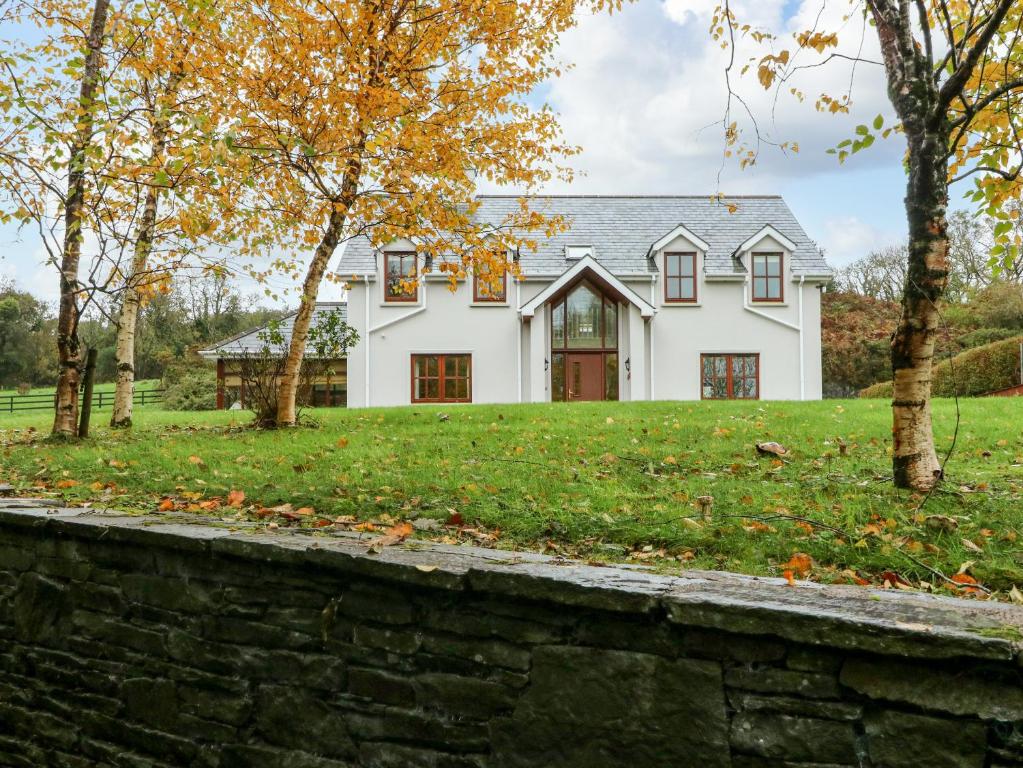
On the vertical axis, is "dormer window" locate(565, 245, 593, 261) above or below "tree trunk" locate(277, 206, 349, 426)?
above

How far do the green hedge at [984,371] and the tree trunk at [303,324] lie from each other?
15998 millimetres

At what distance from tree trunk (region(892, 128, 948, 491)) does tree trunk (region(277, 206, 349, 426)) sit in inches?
304

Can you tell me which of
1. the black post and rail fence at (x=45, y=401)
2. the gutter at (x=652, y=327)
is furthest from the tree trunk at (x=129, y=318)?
the black post and rail fence at (x=45, y=401)

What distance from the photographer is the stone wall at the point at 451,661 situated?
2.25m

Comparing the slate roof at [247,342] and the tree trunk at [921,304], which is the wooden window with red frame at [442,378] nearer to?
the slate roof at [247,342]

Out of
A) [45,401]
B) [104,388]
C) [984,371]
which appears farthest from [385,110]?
[104,388]

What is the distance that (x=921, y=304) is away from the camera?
4605mm

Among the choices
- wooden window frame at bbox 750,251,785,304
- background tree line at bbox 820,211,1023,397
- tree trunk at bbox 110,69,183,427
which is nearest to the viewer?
tree trunk at bbox 110,69,183,427

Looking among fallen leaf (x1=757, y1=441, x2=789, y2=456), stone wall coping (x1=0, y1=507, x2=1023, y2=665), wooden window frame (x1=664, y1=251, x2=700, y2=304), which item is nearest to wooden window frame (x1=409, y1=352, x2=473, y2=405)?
wooden window frame (x1=664, y1=251, x2=700, y2=304)

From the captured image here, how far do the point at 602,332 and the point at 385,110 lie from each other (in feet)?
42.3

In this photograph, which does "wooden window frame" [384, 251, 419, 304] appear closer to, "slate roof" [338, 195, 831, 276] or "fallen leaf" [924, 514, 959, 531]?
"slate roof" [338, 195, 831, 276]

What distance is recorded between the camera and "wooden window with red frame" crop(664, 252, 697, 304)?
21375mm

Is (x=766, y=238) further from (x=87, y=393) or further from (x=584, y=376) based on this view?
(x=87, y=393)

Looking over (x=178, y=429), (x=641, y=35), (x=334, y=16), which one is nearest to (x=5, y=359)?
(x=178, y=429)
